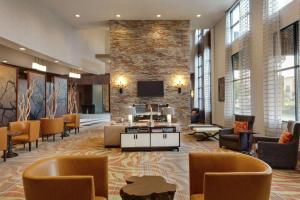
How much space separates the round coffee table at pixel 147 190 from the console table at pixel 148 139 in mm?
4747

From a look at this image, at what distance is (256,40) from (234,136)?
137 inches

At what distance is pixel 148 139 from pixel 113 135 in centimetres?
123

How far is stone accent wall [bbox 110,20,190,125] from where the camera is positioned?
1280cm

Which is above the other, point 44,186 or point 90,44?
point 90,44

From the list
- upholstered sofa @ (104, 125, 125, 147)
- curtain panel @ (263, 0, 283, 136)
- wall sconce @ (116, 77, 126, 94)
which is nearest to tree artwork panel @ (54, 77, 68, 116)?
wall sconce @ (116, 77, 126, 94)

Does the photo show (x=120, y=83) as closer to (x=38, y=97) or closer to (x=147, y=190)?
(x=38, y=97)

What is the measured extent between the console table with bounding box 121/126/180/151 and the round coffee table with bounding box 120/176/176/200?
15.6 ft

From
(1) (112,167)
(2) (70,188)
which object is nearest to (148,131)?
(1) (112,167)

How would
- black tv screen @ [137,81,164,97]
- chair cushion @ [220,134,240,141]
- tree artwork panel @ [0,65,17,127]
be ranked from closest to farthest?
chair cushion @ [220,134,240,141]
tree artwork panel @ [0,65,17,127]
black tv screen @ [137,81,164,97]

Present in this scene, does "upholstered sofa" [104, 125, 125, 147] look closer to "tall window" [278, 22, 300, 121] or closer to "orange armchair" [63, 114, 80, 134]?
"orange armchair" [63, 114, 80, 134]

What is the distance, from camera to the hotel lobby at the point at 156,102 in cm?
315

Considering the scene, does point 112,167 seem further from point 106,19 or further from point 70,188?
point 106,19

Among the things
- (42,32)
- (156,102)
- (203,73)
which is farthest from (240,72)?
(42,32)

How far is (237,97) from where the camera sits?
1120 centimetres
